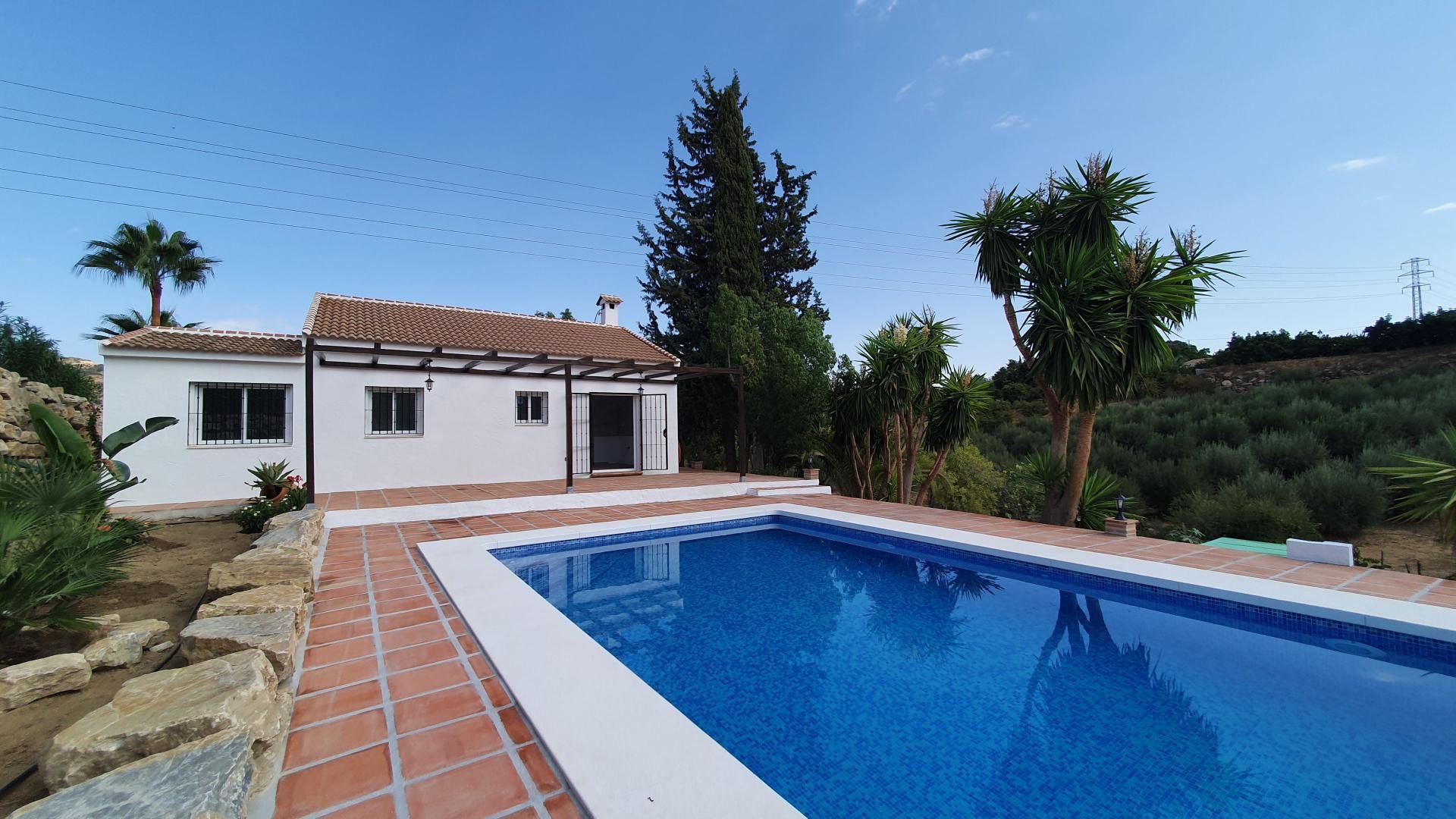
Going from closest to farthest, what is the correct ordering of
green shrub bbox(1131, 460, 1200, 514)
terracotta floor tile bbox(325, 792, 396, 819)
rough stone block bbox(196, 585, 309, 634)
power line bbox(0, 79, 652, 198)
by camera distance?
terracotta floor tile bbox(325, 792, 396, 819) → rough stone block bbox(196, 585, 309, 634) → green shrub bbox(1131, 460, 1200, 514) → power line bbox(0, 79, 652, 198)

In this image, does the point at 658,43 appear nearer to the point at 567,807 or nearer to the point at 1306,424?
the point at 567,807

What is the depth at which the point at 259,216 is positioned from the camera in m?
16.7

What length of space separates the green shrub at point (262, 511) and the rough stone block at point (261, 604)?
4.55 metres

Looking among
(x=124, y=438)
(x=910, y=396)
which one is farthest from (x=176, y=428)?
(x=910, y=396)

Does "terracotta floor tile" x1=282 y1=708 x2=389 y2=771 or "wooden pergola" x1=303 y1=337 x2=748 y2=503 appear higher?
"wooden pergola" x1=303 y1=337 x2=748 y2=503

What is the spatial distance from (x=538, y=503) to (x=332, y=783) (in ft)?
25.0

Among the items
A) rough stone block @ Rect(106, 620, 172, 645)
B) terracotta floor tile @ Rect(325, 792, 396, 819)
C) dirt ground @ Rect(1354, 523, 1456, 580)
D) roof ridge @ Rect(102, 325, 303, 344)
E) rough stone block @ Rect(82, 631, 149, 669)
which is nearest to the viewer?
terracotta floor tile @ Rect(325, 792, 396, 819)

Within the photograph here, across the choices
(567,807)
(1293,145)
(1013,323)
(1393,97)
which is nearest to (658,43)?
(1013,323)

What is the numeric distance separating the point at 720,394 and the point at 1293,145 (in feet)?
50.3

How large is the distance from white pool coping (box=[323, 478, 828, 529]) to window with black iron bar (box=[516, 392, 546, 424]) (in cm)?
371

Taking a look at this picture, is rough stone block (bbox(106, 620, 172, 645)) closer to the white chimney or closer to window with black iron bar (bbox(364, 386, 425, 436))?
window with black iron bar (bbox(364, 386, 425, 436))

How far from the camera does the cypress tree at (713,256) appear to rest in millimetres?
18656

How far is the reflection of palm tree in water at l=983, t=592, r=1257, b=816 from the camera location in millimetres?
2684

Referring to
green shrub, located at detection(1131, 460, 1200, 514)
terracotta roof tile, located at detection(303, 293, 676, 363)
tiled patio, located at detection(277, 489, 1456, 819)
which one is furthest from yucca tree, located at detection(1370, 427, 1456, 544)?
terracotta roof tile, located at detection(303, 293, 676, 363)
